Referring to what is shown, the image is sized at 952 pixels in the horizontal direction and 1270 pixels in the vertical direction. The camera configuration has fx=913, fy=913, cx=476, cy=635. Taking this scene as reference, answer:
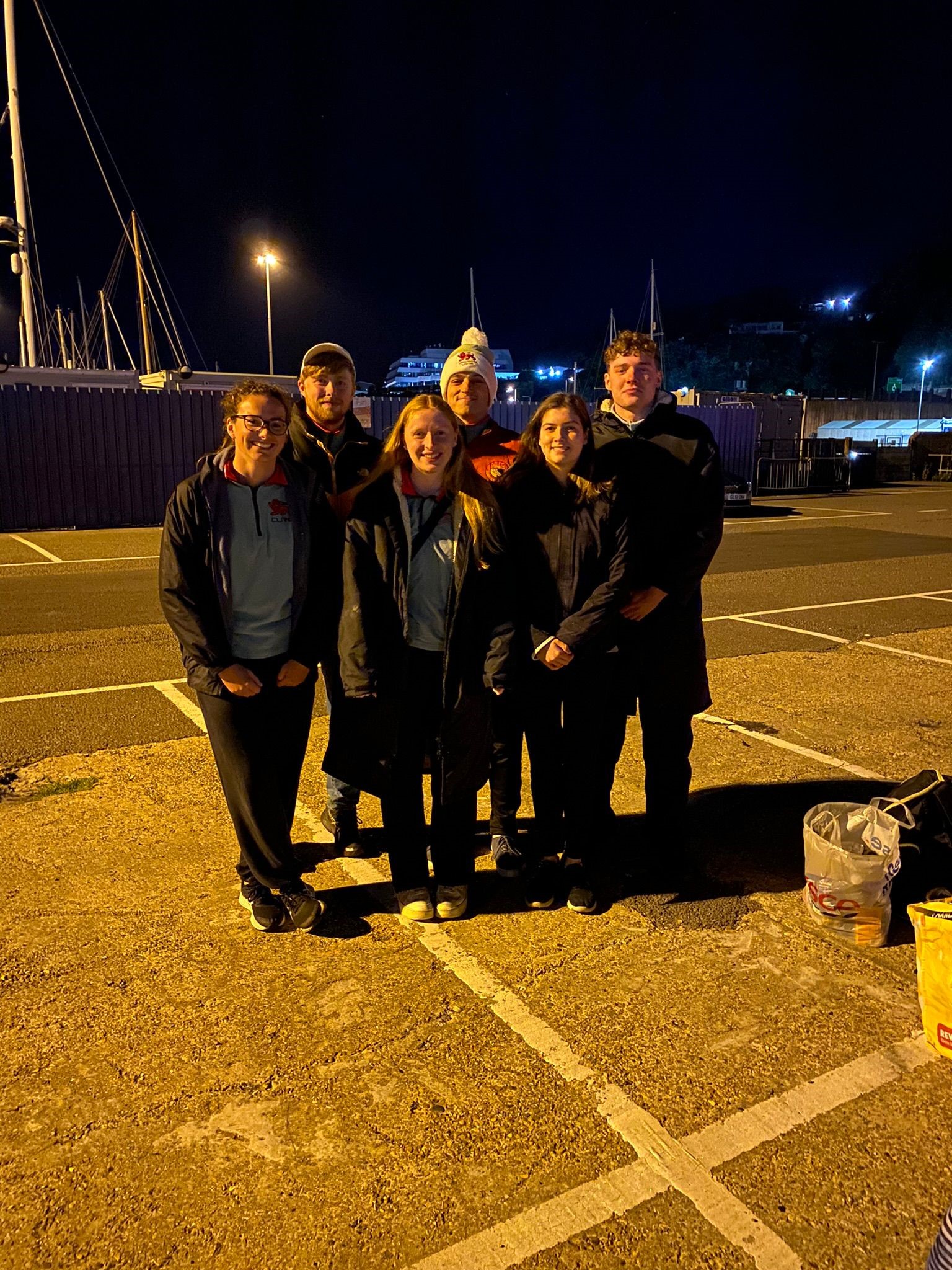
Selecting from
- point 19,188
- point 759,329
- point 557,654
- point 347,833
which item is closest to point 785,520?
point 347,833

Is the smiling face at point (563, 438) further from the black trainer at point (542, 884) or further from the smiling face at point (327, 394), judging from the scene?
the black trainer at point (542, 884)

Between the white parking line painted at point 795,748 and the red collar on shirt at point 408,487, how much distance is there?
9.93 feet

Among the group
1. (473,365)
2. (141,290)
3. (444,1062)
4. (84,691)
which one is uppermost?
(141,290)

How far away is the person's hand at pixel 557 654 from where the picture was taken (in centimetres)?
348

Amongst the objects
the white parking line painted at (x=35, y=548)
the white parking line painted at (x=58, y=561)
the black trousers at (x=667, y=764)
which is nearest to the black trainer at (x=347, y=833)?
the black trousers at (x=667, y=764)

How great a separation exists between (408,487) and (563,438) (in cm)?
61

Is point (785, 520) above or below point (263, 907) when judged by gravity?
above

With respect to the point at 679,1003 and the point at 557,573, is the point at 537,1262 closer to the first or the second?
the point at 679,1003

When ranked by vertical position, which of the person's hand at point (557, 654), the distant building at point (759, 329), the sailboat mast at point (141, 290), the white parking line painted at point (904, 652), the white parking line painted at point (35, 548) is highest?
the distant building at point (759, 329)

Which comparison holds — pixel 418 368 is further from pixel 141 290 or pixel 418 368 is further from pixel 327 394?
pixel 327 394

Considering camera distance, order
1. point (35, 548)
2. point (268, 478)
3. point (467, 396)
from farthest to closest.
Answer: point (35, 548) < point (467, 396) < point (268, 478)

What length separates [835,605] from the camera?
10.1 metres

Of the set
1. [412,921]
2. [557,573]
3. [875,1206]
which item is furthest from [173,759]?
[875,1206]

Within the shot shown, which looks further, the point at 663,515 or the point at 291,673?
the point at 663,515
